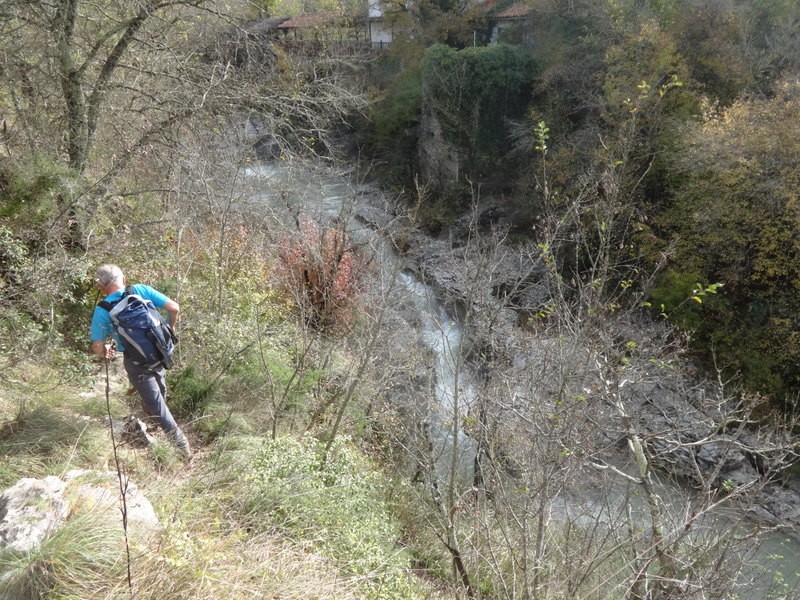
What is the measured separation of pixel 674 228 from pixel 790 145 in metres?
3.05

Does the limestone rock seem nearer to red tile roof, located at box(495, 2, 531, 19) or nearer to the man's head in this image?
the man's head

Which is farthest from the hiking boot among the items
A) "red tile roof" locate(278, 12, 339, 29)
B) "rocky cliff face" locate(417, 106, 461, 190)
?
"red tile roof" locate(278, 12, 339, 29)

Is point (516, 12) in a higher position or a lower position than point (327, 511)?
higher

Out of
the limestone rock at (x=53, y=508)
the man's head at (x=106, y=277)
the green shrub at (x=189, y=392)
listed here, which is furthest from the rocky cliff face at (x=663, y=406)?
the limestone rock at (x=53, y=508)

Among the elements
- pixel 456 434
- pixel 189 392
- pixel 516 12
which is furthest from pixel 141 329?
pixel 516 12

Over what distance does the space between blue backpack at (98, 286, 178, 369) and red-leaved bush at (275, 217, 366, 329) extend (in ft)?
15.6

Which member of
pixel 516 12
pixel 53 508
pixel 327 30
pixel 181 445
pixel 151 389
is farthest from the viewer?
pixel 327 30

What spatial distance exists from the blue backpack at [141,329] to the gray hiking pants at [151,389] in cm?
8

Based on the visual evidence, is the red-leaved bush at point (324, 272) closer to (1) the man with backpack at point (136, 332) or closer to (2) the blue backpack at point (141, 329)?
(1) the man with backpack at point (136, 332)

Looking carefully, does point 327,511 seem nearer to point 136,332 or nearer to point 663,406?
point 136,332

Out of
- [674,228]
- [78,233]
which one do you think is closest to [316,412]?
[78,233]

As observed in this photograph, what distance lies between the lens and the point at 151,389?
4.30 meters

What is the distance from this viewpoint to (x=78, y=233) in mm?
5957

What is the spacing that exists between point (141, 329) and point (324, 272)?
207 inches
